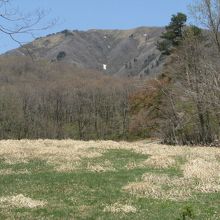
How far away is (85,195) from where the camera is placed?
1858 cm

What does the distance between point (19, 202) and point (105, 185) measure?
15.5ft

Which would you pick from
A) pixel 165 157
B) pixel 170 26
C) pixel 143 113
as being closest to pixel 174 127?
pixel 143 113

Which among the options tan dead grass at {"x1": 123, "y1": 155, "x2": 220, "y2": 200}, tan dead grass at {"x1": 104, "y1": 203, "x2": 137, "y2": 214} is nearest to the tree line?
tan dead grass at {"x1": 123, "y1": 155, "x2": 220, "y2": 200}

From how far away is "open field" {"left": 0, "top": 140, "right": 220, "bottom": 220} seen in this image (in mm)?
15688

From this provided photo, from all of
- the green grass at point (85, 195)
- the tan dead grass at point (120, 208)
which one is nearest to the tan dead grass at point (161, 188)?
the green grass at point (85, 195)

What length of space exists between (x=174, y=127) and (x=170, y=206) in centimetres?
5073

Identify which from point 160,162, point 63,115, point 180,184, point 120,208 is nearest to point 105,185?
point 180,184

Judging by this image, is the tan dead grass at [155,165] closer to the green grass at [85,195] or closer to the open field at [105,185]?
the open field at [105,185]

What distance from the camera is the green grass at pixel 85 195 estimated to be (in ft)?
50.1

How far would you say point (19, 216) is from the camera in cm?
1503

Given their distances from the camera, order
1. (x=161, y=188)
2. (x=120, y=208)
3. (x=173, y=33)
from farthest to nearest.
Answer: (x=173, y=33), (x=161, y=188), (x=120, y=208)

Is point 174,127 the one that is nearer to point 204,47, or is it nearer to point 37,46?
point 204,47

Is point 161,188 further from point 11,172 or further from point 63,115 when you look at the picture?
point 63,115

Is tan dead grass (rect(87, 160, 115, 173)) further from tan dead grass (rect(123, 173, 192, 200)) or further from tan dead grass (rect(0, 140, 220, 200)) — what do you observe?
tan dead grass (rect(123, 173, 192, 200))
